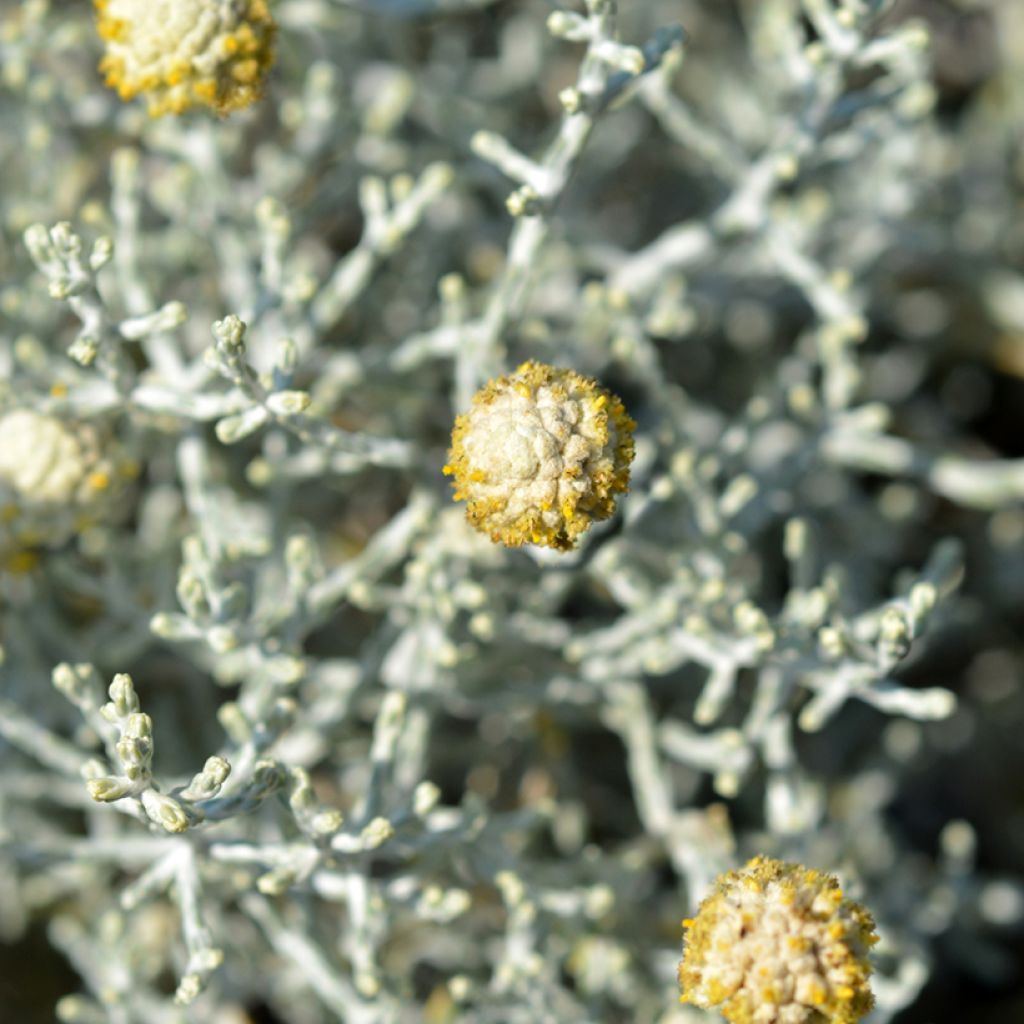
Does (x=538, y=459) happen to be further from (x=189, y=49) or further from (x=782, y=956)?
(x=189, y=49)

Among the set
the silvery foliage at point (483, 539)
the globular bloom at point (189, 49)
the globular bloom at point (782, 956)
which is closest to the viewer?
the globular bloom at point (782, 956)

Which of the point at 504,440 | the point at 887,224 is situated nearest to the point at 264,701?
the point at 504,440

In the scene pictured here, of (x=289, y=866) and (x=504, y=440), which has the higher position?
(x=504, y=440)

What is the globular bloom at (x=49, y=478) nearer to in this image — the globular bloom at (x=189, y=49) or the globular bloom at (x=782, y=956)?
the globular bloom at (x=189, y=49)

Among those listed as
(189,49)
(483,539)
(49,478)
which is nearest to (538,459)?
(483,539)

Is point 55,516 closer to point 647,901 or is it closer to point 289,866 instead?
point 289,866

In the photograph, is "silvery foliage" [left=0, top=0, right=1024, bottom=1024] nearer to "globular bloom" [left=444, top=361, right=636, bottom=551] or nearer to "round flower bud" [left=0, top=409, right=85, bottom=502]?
"round flower bud" [left=0, top=409, right=85, bottom=502]

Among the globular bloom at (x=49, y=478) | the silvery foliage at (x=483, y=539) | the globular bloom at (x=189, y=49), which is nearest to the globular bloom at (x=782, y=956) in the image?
the silvery foliage at (x=483, y=539)
